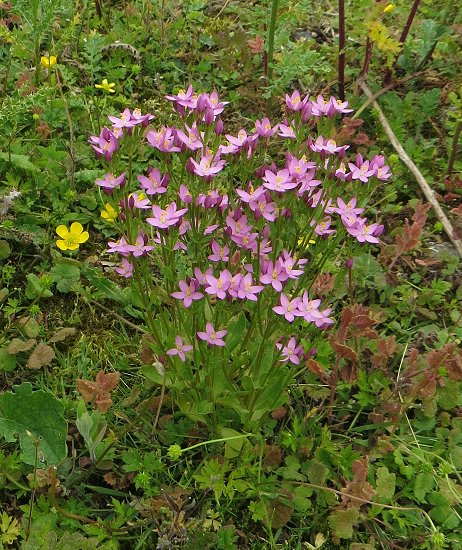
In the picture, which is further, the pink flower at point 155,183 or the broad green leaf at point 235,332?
the broad green leaf at point 235,332

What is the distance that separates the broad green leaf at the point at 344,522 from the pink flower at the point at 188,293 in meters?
0.90

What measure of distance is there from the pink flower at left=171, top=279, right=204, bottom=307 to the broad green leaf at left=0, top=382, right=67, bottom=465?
61 centimetres

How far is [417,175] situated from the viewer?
3359 mm

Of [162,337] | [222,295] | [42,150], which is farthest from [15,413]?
[42,150]

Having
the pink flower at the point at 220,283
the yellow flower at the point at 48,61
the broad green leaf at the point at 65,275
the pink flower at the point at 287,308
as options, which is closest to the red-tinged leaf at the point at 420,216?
the pink flower at the point at 287,308

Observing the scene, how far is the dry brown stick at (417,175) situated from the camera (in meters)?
3.17

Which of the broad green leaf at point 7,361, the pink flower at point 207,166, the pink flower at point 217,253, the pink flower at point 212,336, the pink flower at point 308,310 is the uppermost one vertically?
the pink flower at point 207,166

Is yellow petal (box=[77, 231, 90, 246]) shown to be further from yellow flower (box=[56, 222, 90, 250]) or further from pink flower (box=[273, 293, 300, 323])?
pink flower (box=[273, 293, 300, 323])

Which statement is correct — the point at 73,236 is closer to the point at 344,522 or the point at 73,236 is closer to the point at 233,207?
the point at 233,207

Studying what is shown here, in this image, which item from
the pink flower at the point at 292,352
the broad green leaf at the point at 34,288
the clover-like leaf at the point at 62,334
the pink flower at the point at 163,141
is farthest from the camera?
the broad green leaf at the point at 34,288

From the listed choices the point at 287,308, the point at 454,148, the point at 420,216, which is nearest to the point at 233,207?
the point at 287,308

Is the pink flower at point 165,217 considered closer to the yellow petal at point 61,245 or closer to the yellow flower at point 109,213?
the yellow flower at point 109,213

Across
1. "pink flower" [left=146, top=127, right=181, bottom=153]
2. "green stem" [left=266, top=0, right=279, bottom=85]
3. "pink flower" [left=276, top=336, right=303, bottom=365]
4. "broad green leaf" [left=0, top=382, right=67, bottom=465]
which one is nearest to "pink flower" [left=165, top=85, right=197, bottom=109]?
"pink flower" [left=146, top=127, right=181, bottom=153]

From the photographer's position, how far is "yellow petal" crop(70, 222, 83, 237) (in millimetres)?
2754
